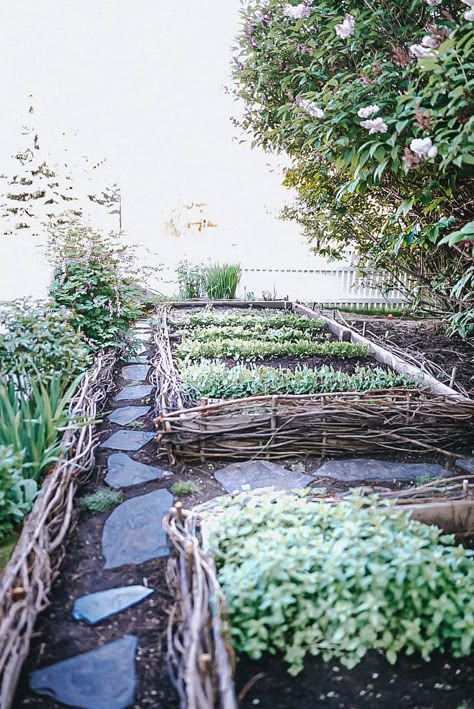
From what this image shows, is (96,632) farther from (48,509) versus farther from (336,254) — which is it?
(336,254)

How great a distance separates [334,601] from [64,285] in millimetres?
3343

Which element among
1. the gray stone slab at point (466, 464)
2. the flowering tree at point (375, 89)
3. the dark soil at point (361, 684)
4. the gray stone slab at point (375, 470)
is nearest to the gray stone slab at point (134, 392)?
the gray stone slab at point (375, 470)

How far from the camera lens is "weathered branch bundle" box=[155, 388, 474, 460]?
2.40 meters

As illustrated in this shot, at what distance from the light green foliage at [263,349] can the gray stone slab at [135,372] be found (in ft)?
0.92

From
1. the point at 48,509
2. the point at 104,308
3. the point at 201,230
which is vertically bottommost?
the point at 48,509

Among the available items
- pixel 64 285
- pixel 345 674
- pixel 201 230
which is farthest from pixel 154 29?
pixel 345 674

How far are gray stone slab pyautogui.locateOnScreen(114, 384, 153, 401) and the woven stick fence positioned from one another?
0.91m

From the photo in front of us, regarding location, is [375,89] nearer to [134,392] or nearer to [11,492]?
[134,392]

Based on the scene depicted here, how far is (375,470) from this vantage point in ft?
7.81

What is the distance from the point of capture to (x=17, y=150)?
43.3 ft

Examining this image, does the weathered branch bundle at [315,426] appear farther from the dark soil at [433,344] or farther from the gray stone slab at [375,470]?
the dark soil at [433,344]

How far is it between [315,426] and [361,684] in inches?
51.2

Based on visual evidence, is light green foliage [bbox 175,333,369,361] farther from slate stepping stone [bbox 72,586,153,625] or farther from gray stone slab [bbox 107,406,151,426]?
slate stepping stone [bbox 72,586,153,625]

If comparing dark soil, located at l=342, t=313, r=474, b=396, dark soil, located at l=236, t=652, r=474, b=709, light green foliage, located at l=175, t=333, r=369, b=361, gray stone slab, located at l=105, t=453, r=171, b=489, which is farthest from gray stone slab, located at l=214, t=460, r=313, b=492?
light green foliage, located at l=175, t=333, r=369, b=361
